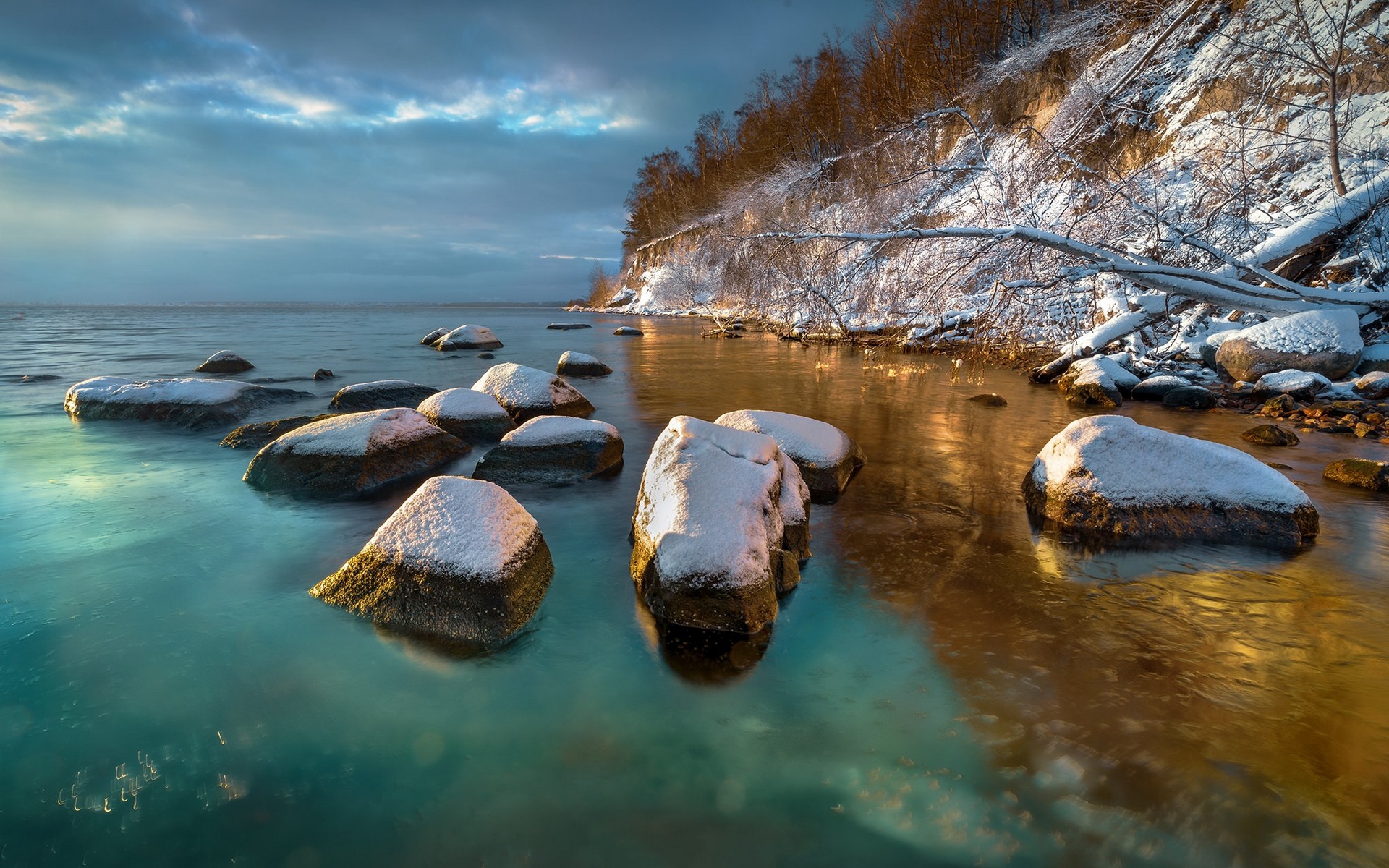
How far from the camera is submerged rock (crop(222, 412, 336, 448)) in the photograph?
8.11m

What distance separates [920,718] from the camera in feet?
9.82

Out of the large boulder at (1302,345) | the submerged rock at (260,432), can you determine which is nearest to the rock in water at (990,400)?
the large boulder at (1302,345)

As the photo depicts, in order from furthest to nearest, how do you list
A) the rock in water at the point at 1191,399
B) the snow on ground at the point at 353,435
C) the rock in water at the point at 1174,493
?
the rock in water at the point at 1191,399 → the snow on ground at the point at 353,435 → the rock in water at the point at 1174,493

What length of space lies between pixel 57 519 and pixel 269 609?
3463 mm

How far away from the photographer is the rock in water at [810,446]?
6.21 m

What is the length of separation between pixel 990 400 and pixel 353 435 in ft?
33.8

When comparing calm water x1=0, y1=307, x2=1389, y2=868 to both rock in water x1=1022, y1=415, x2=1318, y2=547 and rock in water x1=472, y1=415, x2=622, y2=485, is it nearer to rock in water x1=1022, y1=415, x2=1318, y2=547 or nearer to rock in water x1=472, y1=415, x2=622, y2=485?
rock in water x1=1022, y1=415, x2=1318, y2=547

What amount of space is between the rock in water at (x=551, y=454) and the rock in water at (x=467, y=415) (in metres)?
1.46

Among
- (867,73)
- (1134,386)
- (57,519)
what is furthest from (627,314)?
(57,519)

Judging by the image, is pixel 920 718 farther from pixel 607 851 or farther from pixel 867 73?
pixel 867 73

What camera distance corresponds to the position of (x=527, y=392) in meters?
9.52

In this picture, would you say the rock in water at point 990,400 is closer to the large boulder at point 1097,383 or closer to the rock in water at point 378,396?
the large boulder at point 1097,383

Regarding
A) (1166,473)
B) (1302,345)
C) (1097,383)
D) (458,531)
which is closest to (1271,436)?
(1097,383)

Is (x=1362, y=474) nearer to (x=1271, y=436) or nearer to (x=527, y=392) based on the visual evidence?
(x=1271, y=436)
